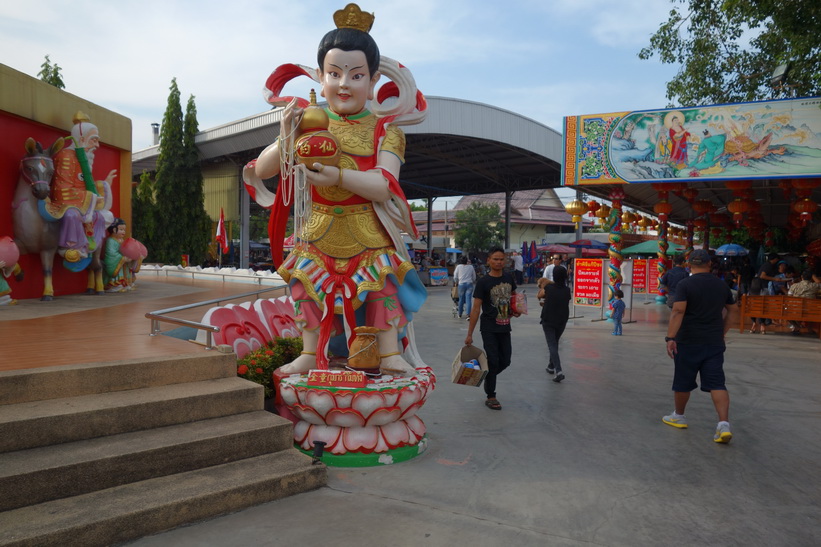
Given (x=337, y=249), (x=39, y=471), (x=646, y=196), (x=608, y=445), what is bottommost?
Result: (x=608, y=445)

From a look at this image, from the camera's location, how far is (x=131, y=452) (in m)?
3.04

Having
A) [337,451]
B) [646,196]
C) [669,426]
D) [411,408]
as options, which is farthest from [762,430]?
[646,196]

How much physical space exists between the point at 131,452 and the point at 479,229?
30.8 meters

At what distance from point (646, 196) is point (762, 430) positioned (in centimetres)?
1158

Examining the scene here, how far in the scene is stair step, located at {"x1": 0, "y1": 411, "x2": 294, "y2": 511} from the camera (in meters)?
2.75

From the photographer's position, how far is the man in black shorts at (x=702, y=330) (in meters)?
4.61

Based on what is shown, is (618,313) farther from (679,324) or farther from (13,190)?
(13,190)

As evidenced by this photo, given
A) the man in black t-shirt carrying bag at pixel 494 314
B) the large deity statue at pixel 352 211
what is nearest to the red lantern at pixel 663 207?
the man in black t-shirt carrying bag at pixel 494 314

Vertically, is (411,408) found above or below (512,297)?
below

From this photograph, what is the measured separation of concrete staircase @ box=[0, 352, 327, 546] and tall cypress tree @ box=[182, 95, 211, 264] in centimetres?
1870

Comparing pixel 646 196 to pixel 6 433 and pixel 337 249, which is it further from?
pixel 6 433

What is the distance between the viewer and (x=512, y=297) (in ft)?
17.9

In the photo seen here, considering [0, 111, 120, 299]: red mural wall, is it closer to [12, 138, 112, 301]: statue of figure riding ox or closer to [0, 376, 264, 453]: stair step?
[12, 138, 112, 301]: statue of figure riding ox

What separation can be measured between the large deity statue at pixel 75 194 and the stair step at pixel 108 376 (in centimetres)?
521
